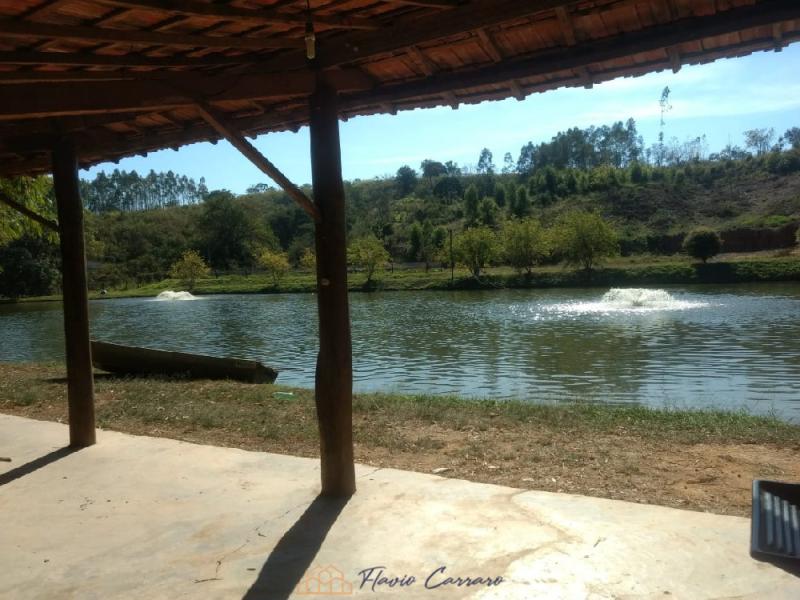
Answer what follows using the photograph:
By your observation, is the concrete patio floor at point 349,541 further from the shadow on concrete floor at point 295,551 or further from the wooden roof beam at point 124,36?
the wooden roof beam at point 124,36

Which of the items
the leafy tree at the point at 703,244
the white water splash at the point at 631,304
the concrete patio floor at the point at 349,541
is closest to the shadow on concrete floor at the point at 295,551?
the concrete patio floor at the point at 349,541

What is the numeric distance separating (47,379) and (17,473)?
628 cm

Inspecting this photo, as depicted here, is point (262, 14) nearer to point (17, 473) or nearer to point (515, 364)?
point (17, 473)

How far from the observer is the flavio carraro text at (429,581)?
295 cm

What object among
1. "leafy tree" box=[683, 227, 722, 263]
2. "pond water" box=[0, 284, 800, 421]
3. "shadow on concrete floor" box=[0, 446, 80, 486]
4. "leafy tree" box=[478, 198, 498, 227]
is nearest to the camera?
"shadow on concrete floor" box=[0, 446, 80, 486]

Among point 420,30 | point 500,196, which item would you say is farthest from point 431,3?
point 500,196

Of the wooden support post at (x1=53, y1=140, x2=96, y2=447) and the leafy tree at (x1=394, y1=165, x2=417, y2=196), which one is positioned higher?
the leafy tree at (x1=394, y1=165, x2=417, y2=196)

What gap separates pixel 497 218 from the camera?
82438mm

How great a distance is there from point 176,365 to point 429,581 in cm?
871

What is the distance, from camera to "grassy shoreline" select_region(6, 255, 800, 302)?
44.4 m

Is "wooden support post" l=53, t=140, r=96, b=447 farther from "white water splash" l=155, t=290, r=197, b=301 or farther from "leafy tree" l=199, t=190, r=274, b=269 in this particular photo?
"leafy tree" l=199, t=190, r=274, b=269

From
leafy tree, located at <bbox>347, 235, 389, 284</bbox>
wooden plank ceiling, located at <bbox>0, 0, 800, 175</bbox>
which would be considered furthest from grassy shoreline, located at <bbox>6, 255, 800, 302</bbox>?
wooden plank ceiling, located at <bbox>0, 0, 800, 175</bbox>

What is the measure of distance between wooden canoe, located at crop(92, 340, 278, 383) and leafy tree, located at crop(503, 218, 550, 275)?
4493 centimetres

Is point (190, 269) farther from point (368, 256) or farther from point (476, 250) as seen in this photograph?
point (476, 250)
